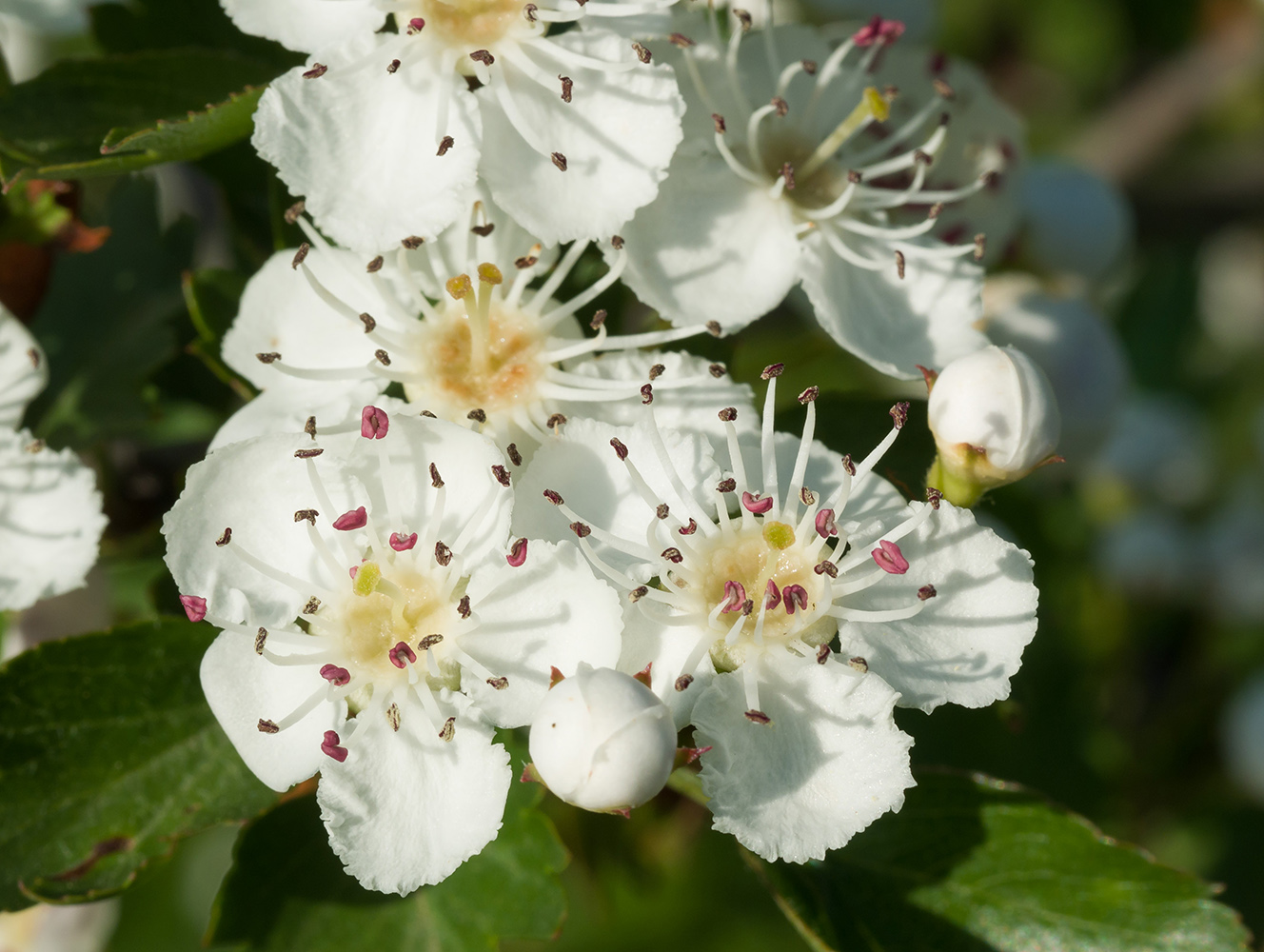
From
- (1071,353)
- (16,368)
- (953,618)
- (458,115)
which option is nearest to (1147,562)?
(1071,353)

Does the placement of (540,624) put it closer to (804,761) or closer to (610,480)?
(610,480)

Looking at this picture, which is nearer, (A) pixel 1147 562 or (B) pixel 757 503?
(B) pixel 757 503

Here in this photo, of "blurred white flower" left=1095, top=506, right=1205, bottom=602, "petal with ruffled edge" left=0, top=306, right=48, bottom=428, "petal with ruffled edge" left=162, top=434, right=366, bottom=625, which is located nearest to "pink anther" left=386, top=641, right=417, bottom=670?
"petal with ruffled edge" left=162, top=434, right=366, bottom=625

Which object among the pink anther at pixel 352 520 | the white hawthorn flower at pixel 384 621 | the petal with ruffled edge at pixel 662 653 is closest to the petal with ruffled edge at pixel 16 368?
the white hawthorn flower at pixel 384 621

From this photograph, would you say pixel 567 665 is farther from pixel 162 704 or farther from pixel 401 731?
pixel 162 704

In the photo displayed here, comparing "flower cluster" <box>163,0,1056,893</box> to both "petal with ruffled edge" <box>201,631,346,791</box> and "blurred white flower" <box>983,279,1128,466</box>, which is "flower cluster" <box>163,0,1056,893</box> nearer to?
"petal with ruffled edge" <box>201,631,346,791</box>

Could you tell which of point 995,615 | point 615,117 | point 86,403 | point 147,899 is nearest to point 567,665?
point 995,615

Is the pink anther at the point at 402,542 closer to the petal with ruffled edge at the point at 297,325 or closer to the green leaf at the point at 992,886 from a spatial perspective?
the petal with ruffled edge at the point at 297,325
